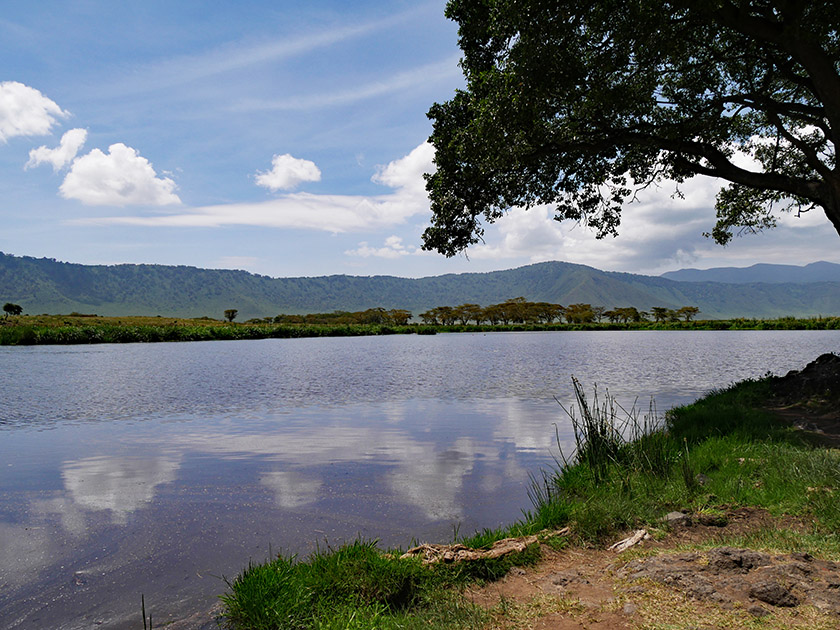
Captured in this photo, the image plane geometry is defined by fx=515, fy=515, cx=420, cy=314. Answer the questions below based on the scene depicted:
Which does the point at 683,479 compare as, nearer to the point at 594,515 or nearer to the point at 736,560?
the point at 594,515

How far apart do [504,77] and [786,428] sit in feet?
34.8

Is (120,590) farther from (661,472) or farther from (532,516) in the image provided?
(661,472)

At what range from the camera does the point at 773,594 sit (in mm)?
4285

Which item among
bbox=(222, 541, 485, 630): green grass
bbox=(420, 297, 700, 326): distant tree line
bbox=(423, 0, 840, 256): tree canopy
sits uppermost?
bbox=(423, 0, 840, 256): tree canopy

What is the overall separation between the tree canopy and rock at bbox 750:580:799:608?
1101 cm

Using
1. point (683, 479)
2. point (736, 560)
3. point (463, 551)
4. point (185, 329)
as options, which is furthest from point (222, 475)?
point (185, 329)

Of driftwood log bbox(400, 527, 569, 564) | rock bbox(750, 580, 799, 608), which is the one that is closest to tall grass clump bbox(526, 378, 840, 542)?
driftwood log bbox(400, 527, 569, 564)

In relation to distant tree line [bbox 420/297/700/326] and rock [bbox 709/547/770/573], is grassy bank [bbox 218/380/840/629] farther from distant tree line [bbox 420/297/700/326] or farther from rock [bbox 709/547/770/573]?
distant tree line [bbox 420/297/700/326]

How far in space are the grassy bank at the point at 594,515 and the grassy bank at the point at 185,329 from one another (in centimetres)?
6909

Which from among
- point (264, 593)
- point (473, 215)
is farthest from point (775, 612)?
point (473, 215)

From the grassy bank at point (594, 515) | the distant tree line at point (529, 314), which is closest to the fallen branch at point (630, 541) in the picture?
the grassy bank at point (594, 515)

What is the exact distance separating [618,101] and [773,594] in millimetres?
12482

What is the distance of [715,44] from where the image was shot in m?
16.5

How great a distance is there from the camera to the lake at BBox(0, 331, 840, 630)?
616cm
